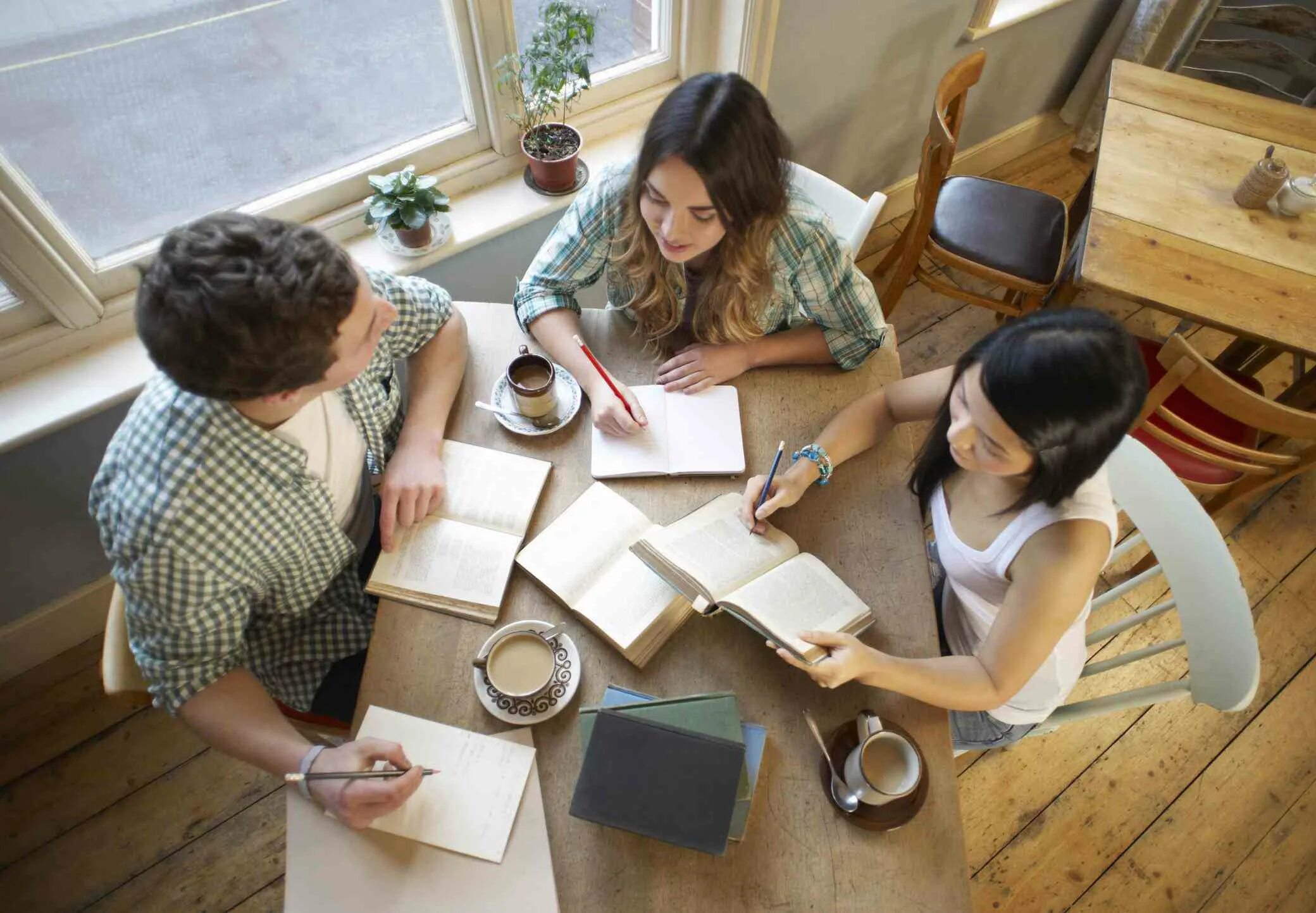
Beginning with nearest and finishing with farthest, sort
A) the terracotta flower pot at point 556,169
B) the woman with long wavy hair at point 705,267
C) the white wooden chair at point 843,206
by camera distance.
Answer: the woman with long wavy hair at point 705,267, the white wooden chair at point 843,206, the terracotta flower pot at point 556,169

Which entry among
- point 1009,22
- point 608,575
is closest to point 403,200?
point 608,575

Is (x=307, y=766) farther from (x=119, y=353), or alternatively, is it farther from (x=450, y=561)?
(x=119, y=353)

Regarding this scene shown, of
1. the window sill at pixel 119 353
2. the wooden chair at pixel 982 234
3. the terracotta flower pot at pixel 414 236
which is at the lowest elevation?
the wooden chair at pixel 982 234

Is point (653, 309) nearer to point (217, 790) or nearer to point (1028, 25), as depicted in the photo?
point (217, 790)

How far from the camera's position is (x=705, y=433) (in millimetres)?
1245

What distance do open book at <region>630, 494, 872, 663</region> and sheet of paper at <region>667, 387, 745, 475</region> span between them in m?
0.10

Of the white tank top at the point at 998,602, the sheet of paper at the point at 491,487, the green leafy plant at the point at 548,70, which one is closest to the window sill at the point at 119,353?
the green leafy plant at the point at 548,70

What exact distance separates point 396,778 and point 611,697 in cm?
28

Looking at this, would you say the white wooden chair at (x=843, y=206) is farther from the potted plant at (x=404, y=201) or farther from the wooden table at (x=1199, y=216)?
the potted plant at (x=404, y=201)

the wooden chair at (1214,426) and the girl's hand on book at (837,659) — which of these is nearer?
the girl's hand on book at (837,659)

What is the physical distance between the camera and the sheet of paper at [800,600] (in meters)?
0.98

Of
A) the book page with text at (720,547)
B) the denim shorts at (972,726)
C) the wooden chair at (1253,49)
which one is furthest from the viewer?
the wooden chair at (1253,49)

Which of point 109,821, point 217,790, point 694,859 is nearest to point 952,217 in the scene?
point 694,859

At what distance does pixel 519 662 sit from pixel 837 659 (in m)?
0.42
